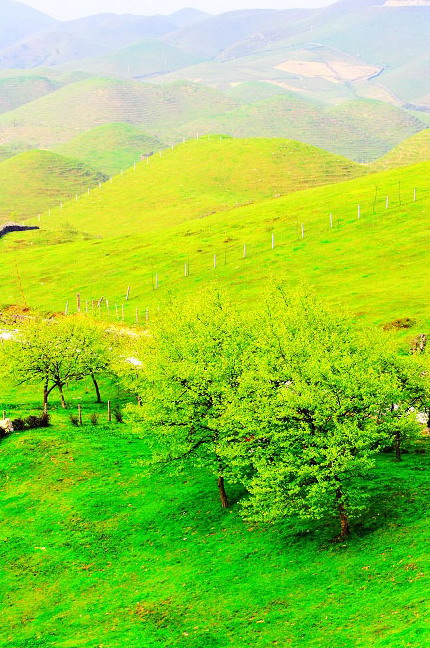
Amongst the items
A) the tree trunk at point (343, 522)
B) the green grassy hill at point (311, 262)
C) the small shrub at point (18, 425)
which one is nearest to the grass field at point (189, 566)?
the tree trunk at point (343, 522)

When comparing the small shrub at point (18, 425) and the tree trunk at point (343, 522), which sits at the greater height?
the tree trunk at point (343, 522)

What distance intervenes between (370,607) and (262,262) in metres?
126

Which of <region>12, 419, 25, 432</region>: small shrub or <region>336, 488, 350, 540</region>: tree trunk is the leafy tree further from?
<region>12, 419, 25, 432</region>: small shrub

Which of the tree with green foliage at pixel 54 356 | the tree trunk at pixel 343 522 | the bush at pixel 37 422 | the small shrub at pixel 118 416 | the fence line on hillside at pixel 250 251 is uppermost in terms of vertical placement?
the fence line on hillside at pixel 250 251

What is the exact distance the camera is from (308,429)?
42.3m

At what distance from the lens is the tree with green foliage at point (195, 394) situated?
5026cm

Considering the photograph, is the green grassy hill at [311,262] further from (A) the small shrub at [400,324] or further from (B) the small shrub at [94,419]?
(B) the small shrub at [94,419]

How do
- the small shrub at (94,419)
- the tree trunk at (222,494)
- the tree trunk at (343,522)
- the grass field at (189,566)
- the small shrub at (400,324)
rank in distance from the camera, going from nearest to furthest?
1. the grass field at (189,566)
2. the tree trunk at (343,522)
3. the tree trunk at (222,494)
4. the small shrub at (94,419)
5. the small shrub at (400,324)

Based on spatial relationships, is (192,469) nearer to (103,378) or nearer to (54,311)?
(103,378)

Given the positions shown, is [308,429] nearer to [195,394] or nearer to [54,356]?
[195,394]

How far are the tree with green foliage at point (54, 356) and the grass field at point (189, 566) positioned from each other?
1911 centimetres

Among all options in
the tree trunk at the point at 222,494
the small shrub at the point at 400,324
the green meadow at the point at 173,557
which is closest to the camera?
the green meadow at the point at 173,557

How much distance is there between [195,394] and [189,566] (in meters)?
12.9

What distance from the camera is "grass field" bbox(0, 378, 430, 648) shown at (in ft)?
111
